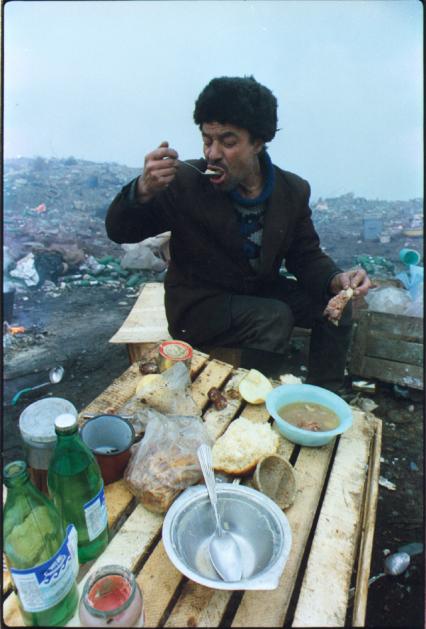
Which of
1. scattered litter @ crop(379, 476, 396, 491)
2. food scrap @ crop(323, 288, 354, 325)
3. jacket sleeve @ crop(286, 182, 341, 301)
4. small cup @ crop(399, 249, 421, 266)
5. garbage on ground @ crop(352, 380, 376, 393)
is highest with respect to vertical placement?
small cup @ crop(399, 249, 421, 266)

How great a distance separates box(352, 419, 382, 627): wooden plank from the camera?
1333mm

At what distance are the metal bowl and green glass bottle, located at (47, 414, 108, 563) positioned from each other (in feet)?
0.80

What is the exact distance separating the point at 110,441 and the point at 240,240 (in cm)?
169

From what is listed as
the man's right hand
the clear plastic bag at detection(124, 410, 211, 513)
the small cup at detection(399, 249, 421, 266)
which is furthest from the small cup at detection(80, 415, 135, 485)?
the small cup at detection(399, 249, 421, 266)

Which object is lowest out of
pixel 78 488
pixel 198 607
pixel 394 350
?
pixel 198 607

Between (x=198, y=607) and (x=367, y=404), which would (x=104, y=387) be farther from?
(x=198, y=607)

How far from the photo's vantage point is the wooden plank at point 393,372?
3.50m

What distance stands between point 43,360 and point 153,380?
8.45ft

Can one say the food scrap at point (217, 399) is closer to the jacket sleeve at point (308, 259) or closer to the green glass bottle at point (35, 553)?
the green glass bottle at point (35, 553)

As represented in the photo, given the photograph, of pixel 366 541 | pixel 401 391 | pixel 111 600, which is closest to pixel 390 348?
pixel 401 391

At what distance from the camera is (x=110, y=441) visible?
1.71 metres

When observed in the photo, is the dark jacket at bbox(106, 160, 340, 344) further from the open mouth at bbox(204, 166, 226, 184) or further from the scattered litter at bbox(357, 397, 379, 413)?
the scattered litter at bbox(357, 397, 379, 413)

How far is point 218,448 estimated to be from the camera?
1.75 m

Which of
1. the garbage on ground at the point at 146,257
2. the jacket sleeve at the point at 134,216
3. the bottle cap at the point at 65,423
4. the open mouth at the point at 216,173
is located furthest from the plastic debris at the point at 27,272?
the bottle cap at the point at 65,423
